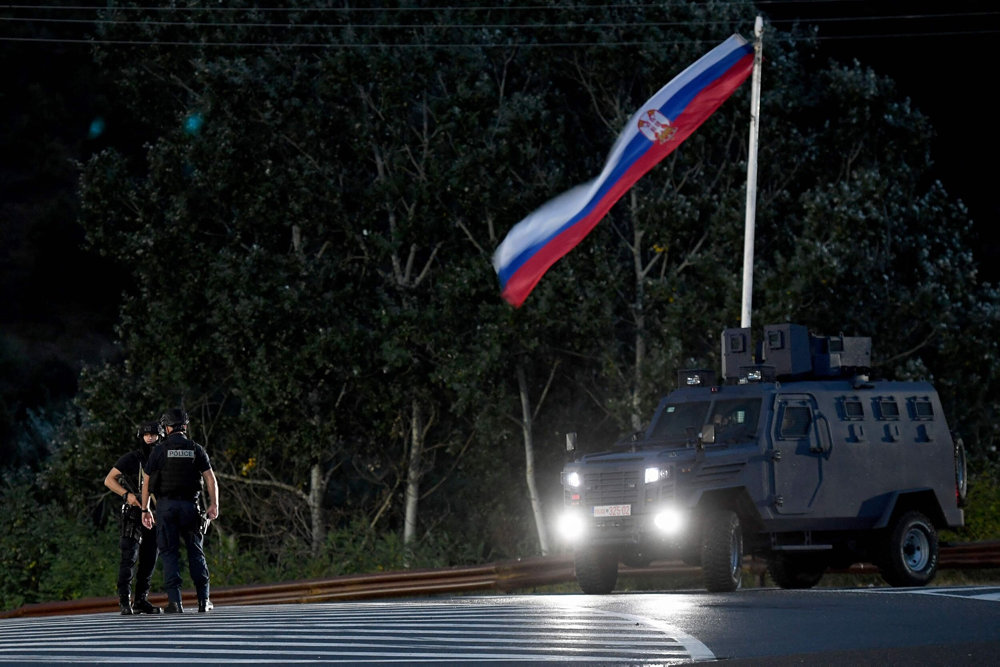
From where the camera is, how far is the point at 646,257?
30641mm

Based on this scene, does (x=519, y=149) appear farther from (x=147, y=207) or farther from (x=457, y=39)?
(x=147, y=207)

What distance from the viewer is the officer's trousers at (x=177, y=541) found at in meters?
15.9

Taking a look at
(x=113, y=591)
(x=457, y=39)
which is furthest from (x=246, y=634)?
(x=457, y=39)

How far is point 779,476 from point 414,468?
1473cm

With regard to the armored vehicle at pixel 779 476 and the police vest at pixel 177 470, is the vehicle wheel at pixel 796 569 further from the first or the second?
the police vest at pixel 177 470

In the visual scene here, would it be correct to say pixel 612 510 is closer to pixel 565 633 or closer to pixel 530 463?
pixel 565 633

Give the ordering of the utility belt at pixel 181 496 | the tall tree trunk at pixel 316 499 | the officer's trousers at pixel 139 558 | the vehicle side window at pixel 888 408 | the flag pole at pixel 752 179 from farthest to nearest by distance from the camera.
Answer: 1. the tall tree trunk at pixel 316 499
2. the flag pole at pixel 752 179
3. the vehicle side window at pixel 888 408
4. the officer's trousers at pixel 139 558
5. the utility belt at pixel 181 496

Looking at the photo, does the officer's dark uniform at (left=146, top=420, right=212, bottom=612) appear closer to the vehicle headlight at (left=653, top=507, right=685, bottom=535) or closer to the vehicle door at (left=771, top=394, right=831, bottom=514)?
the vehicle headlight at (left=653, top=507, right=685, bottom=535)

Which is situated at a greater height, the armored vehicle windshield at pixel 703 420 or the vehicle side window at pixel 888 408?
the vehicle side window at pixel 888 408

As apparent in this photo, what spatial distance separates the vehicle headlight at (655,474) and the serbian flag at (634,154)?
882 centimetres

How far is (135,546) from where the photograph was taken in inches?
670

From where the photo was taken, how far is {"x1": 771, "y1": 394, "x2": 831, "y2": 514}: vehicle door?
58.3 ft

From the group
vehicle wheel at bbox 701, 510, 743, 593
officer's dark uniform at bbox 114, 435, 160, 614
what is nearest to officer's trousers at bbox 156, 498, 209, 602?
officer's dark uniform at bbox 114, 435, 160, 614

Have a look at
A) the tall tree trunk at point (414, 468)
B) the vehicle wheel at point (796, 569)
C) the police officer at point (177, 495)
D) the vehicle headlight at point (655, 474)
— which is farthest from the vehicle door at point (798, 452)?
the tall tree trunk at point (414, 468)
